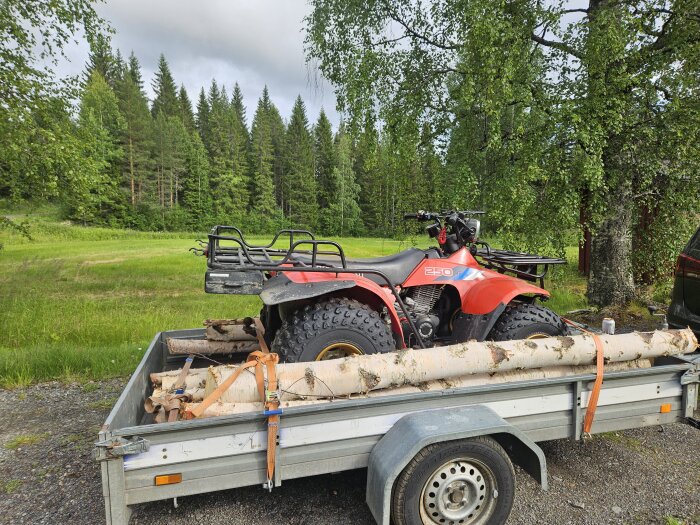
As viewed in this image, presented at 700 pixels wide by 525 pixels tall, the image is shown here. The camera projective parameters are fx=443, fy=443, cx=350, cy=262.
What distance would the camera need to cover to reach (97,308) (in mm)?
9766

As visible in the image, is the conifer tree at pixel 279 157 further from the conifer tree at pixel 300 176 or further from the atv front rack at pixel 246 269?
the atv front rack at pixel 246 269

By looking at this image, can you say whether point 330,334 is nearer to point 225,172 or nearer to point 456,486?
point 456,486

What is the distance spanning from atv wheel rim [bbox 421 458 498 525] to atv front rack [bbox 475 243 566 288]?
6.23 ft

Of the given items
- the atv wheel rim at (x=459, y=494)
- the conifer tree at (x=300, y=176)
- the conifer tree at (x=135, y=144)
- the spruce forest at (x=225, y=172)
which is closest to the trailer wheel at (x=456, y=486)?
the atv wheel rim at (x=459, y=494)

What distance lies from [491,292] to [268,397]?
209 centimetres

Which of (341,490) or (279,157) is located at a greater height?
(279,157)

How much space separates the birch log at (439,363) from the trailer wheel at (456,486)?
44cm

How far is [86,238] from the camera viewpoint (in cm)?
3703

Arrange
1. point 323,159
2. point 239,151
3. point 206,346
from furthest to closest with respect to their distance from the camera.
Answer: point 323,159 → point 239,151 → point 206,346

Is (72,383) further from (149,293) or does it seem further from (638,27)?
(638,27)

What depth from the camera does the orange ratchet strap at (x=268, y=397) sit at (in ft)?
7.49

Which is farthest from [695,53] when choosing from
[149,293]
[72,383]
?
[149,293]

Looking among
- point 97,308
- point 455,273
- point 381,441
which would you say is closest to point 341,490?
point 381,441

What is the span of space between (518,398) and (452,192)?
5.88 meters
